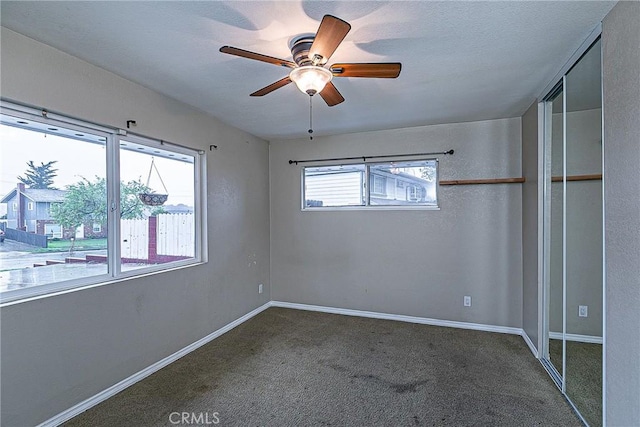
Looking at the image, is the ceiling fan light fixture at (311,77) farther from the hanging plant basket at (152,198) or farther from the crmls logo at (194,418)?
the crmls logo at (194,418)

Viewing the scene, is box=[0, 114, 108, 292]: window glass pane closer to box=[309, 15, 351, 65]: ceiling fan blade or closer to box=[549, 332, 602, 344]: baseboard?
box=[309, 15, 351, 65]: ceiling fan blade

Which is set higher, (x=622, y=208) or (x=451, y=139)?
(x=451, y=139)

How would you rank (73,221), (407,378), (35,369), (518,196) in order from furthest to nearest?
(518,196) < (407,378) < (73,221) < (35,369)

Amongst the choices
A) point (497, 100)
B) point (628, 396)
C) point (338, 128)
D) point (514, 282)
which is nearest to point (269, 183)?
point (338, 128)

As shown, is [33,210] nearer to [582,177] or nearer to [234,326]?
[234,326]

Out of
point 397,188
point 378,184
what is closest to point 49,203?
point 378,184

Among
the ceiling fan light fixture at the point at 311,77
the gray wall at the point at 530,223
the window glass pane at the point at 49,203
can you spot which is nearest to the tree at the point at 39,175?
the window glass pane at the point at 49,203

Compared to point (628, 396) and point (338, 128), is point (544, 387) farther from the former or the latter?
point (338, 128)

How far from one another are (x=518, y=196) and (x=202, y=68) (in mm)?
3404

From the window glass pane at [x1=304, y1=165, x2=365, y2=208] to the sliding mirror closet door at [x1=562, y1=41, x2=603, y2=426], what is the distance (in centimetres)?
231

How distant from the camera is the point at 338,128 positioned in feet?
12.9

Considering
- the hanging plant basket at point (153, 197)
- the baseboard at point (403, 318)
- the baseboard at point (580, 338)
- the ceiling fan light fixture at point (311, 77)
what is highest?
the ceiling fan light fixture at point (311, 77)

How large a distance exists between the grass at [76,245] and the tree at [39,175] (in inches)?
15.0

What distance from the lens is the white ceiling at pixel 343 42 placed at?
5.31 feet
